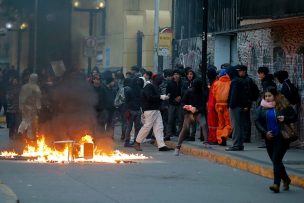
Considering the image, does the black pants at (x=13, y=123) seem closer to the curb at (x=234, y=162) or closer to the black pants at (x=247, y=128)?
the curb at (x=234, y=162)

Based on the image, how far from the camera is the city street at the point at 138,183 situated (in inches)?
497

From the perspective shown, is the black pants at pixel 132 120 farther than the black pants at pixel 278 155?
Yes

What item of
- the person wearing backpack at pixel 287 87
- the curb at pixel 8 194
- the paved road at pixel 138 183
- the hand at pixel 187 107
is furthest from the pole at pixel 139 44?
the curb at pixel 8 194

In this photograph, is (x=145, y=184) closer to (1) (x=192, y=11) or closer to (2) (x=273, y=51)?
(2) (x=273, y=51)

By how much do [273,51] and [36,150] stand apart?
20.7ft

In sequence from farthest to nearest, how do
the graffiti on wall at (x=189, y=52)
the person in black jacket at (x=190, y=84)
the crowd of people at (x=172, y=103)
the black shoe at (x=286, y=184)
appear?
the graffiti on wall at (x=189, y=52) < the person in black jacket at (x=190, y=84) < the crowd of people at (x=172, y=103) < the black shoe at (x=286, y=184)

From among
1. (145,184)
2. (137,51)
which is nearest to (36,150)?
(145,184)

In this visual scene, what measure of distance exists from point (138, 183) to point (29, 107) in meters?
8.76

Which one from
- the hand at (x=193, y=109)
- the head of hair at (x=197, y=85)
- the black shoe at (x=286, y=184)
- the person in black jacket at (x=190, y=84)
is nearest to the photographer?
the black shoe at (x=286, y=184)

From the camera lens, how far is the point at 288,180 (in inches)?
536

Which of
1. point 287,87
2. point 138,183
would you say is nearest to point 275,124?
point 138,183

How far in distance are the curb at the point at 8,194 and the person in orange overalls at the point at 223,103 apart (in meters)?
7.89

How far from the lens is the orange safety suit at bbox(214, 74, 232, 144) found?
19.9 meters

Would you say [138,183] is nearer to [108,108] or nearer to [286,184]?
[286,184]
